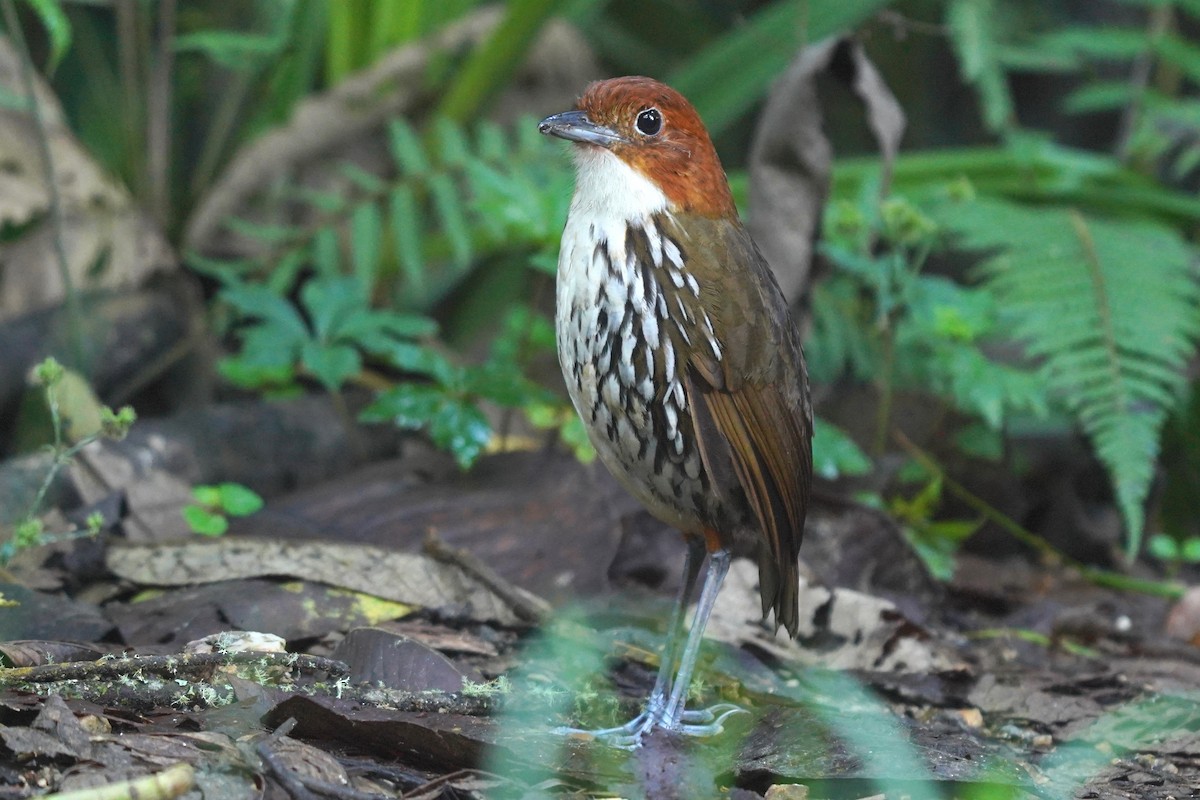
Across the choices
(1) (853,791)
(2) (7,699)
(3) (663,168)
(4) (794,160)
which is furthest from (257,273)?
(1) (853,791)

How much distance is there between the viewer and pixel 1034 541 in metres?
4.58

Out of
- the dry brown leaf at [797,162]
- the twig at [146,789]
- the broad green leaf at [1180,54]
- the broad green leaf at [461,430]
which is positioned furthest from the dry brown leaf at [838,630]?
the broad green leaf at [1180,54]

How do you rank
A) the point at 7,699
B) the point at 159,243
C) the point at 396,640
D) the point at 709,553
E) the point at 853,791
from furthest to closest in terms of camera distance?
the point at 159,243, the point at 709,553, the point at 396,640, the point at 853,791, the point at 7,699

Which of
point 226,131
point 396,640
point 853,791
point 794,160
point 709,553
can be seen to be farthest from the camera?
point 226,131

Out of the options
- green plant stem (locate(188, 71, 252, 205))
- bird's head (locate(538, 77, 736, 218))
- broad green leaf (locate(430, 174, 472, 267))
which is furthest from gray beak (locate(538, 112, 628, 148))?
green plant stem (locate(188, 71, 252, 205))

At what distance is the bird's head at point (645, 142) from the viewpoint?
Answer: 9.55ft

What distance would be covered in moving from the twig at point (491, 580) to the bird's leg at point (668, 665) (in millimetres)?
326

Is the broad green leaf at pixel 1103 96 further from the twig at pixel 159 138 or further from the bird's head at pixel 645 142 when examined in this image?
the twig at pixel 159 138

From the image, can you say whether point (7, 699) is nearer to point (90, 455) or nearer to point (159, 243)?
point (90, 455)

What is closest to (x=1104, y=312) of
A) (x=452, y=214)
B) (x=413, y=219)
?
A: (x=452, y=214)

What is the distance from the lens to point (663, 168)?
292 cm

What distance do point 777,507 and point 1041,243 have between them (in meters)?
2.48

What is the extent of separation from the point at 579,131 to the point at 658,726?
4.15 ft

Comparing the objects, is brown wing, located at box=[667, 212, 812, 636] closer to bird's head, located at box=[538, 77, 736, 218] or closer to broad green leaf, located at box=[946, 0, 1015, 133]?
bird's head, located at box=[538, 77, 736, 218]
